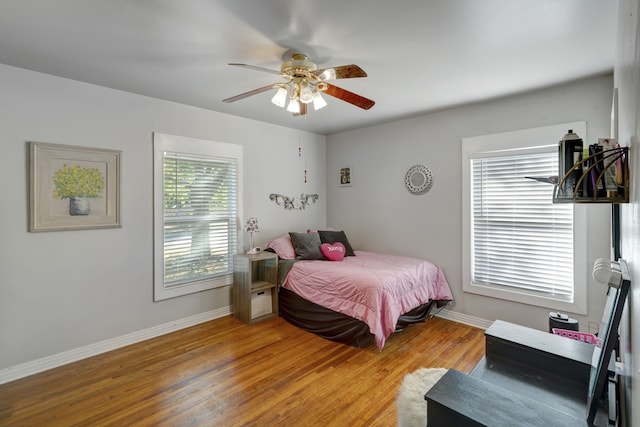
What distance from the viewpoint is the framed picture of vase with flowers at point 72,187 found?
2.52 meters

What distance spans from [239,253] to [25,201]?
2.07 m

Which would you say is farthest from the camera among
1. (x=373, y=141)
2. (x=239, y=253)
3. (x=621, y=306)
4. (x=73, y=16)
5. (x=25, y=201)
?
(x=373, y=141)

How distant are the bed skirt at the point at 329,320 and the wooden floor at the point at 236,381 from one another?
0.32 ft

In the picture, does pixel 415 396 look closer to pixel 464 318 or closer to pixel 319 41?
pixel 464 318

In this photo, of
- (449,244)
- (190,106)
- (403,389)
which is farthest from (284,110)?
(403,389)

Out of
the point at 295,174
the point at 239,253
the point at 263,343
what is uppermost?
the point at 295,174

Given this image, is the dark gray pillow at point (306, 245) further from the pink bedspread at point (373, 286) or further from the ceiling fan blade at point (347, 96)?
the ceiling fan blade at point (347, 96)

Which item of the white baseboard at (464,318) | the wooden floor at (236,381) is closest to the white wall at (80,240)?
the wooden floor at (236,381)

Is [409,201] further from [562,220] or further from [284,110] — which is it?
[284,110]

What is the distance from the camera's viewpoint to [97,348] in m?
2.81

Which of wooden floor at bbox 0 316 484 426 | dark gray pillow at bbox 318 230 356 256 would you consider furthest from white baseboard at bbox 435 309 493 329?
dark gray pillow at bbox 318 230 356 256

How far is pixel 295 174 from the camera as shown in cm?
455

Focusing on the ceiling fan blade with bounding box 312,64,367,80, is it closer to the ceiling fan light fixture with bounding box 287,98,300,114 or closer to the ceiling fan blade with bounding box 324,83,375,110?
the ceiling fan blade with bounding box 324,83,375,110

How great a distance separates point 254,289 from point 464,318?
2461 mm
